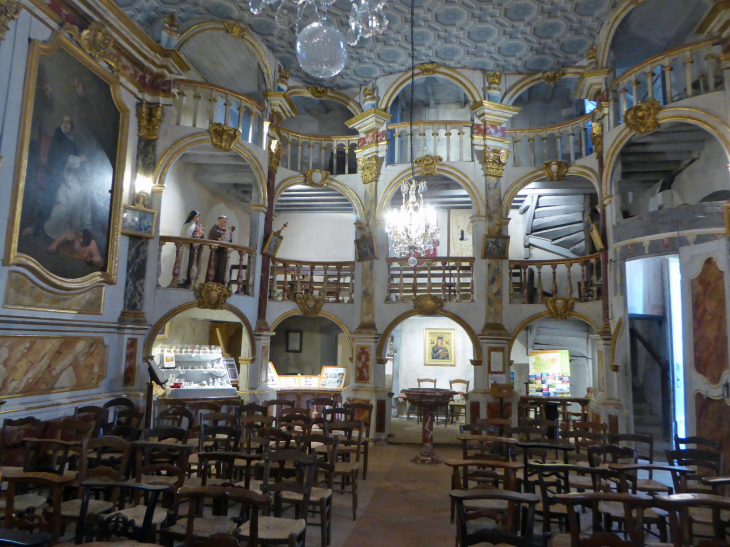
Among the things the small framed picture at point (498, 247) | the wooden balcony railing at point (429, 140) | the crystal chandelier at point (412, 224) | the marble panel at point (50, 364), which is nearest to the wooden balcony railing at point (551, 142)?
the wooden balcony railing at point (429, 140)

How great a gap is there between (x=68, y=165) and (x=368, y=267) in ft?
19.8

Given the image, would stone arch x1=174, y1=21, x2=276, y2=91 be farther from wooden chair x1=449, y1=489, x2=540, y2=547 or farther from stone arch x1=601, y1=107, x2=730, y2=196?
wooden chair x1=449, y1=489, x2=540, y2=547

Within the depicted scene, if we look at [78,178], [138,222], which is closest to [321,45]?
[78,178]

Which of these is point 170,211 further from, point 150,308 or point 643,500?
point 643,500

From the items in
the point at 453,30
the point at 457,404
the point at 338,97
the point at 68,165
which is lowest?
the point at 457,404

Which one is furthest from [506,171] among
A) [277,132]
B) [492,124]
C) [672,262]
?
[277,132]

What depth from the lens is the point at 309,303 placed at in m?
11.4

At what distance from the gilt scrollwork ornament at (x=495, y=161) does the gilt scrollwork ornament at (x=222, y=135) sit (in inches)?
207

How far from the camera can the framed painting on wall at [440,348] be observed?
47.5 ft

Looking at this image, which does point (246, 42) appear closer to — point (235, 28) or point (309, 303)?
point (235, 28)

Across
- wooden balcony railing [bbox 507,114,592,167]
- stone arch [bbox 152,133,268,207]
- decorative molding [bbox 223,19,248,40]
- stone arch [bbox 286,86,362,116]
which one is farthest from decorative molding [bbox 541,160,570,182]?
decorative molding [bbox 223,19,248,40]

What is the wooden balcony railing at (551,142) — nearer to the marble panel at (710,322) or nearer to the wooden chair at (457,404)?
the marble panel at (710,322)

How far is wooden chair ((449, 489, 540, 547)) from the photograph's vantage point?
2.80m

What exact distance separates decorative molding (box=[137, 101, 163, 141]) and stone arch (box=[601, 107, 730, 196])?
841 centimetres
